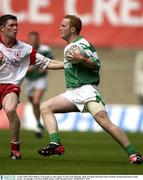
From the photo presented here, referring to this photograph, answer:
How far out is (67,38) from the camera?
14234mm

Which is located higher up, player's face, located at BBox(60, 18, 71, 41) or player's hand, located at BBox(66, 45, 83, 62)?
player's face, located at BBox(60, 18, 71, 41)

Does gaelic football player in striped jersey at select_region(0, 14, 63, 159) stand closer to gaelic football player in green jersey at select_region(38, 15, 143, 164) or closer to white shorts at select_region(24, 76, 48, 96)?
gaelic football player in green jersey at select_region(38, 15, 143, 164)

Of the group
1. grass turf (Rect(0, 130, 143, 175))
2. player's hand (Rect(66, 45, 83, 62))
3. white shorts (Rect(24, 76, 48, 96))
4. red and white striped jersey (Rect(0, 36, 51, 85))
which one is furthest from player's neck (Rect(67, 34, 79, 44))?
white shorts (Rect(24, 76, 48, 96))

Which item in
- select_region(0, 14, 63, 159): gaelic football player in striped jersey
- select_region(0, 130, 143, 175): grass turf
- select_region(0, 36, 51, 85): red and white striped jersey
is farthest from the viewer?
select_region(0, 36, 51, 85): red and white striped jersey

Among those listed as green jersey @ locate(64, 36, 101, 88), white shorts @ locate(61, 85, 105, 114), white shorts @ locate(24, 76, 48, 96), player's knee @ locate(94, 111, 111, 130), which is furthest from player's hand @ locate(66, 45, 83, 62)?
white shorts @ locate(24, 76, 48, 96)

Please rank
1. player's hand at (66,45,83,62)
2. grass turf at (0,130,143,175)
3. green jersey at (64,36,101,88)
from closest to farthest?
grass turf at (0,130,143,175)
player's hand at (66,45,83,62)
green jersey at (64,36,101,88)

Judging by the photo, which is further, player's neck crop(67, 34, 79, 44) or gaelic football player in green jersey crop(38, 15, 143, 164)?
player's neck crop(67, 34, 79, 44)

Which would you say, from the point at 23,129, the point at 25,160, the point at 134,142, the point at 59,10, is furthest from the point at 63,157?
the point at 59,10

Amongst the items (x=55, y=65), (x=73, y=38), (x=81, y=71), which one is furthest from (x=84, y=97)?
(x=55, y=65)

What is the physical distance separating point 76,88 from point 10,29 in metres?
1.39

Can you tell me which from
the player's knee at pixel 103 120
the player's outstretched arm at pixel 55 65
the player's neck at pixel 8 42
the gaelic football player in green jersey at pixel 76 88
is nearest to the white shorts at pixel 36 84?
the player's outstretched arm at pixel 55 65

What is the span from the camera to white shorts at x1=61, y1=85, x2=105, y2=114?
551 inches

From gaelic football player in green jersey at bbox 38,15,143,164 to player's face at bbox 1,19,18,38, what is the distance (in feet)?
2.54

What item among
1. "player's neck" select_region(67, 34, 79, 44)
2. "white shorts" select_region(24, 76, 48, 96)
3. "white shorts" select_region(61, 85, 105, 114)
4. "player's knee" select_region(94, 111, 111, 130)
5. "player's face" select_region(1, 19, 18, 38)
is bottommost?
"white shorts" select_region(24, 76, 48, 96)
